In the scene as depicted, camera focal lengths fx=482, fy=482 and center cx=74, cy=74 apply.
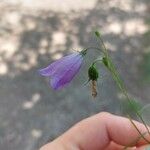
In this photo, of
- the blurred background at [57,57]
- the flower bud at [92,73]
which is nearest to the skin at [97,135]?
the flower bud at [92,73]

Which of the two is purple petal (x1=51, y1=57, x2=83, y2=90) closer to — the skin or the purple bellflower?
the purple bellflower

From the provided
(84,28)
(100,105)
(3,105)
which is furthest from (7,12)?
(100,105)

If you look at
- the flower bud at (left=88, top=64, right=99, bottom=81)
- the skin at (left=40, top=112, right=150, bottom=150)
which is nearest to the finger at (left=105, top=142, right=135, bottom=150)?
the skin at (left=40, top=112, right=150, bottom=150)

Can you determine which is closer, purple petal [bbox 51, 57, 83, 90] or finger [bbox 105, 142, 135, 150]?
purple petal [bbox 51, 57, 83, 90]

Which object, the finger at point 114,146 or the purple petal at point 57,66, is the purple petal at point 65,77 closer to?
the purple petal at point 57,66

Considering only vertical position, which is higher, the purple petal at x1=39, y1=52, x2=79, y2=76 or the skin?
the purple petal at x1=39, y1=52, x2=79, y2=76
